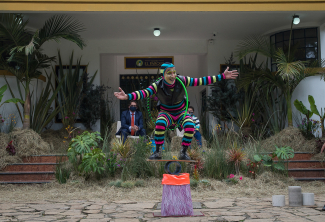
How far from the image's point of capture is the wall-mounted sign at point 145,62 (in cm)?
993

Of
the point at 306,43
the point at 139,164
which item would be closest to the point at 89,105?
the point at 139,164

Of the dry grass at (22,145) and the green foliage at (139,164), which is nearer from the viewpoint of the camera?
the green foliage at (139,164)

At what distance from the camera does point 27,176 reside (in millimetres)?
6062

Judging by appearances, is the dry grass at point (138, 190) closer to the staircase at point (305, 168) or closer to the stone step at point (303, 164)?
the staircase at point (305, 168)

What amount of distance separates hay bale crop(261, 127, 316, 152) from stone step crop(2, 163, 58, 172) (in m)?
4.08

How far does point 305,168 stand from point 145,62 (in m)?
5.51

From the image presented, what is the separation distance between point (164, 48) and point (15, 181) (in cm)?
507

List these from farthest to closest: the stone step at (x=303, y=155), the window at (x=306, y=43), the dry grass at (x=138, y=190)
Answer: the window at (x=306, y=43) → the stone step at (x=303, y=155) → the dry grass at (x=138, y=190)

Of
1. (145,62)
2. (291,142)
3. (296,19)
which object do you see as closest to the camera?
(291,142)

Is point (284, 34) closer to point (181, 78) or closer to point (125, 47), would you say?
point (125, 47)

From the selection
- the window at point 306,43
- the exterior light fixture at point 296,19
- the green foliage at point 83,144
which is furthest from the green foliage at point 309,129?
the green foliage at point 83,144

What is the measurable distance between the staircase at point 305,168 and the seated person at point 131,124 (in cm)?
293

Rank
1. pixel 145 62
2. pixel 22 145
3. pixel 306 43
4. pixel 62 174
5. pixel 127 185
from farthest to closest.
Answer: pixel 145 62 < pixel 306 43 < pixel 22 145 < pixel 62 174 < pixel 127 185

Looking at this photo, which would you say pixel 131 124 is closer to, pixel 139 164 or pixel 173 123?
pixel 139 164
